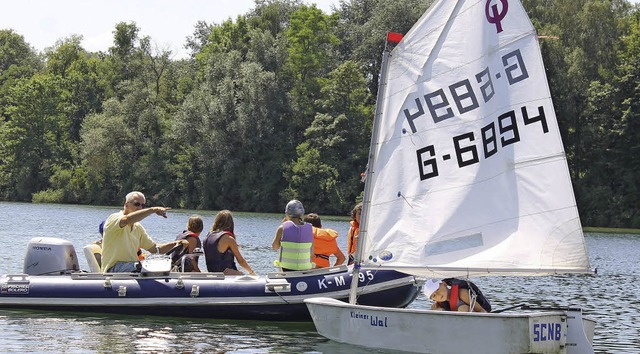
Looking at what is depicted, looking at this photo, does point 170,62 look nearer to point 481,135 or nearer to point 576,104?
point 576,104

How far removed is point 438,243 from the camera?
13195mm

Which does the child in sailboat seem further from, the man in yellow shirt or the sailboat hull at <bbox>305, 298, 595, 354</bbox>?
the man in yellow shirt

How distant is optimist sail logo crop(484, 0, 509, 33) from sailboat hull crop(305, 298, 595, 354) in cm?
342

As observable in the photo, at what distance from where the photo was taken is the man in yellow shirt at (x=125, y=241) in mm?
15266

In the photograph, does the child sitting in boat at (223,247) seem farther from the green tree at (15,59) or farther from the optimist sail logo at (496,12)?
the green tree at (15,59)

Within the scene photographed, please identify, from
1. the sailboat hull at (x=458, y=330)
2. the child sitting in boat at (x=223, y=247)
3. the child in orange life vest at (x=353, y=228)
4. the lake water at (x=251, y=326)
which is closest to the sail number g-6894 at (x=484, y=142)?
the sailboat hull at (x=458, y=330)

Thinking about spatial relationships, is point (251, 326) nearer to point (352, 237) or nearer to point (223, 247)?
point (223, 247)

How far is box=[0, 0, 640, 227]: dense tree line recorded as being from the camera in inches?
2405

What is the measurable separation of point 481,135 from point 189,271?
5.70m

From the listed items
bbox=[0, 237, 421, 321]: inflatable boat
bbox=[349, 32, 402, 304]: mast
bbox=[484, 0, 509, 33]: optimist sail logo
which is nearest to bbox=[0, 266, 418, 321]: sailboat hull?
bbox=[0, 237, 421, 321]: inflatable boat

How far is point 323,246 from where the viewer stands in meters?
16.8

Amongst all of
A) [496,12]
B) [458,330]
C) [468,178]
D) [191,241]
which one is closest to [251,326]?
[191,241]

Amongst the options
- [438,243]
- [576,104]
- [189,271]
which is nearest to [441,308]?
[438,243]

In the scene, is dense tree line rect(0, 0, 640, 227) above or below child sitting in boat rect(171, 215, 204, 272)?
above
